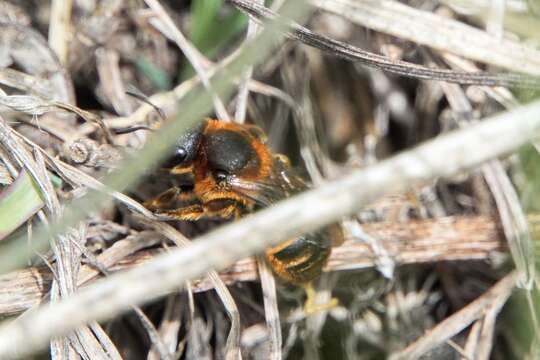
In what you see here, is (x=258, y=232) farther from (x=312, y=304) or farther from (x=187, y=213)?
(x=312, y=304)

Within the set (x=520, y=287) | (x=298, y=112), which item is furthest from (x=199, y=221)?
(x=520, y=287)

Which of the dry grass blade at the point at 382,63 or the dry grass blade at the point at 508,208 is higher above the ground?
the dry grass blade at the point at 382,63

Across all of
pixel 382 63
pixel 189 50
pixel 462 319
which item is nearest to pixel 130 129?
pixel 189 50

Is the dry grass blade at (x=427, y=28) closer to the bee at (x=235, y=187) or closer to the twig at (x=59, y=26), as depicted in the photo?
the bee at (x=235, y=187)

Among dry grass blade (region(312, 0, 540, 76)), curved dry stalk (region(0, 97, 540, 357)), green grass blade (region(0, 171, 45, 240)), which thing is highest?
dry grass blade (region(312, 0, 540, 76))

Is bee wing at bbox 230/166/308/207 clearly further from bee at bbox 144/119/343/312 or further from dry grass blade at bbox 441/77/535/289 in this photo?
dry grass blade at bbox 441/77/535/289

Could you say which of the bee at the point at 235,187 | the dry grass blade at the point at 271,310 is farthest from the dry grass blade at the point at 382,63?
the dry grass blade at the point at 271,310

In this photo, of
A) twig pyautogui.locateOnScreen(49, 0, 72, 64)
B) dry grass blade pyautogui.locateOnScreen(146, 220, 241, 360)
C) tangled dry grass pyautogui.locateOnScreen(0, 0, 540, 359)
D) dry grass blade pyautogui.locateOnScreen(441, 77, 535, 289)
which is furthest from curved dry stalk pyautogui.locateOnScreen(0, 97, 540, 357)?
twig pyautogui.locateOnScreen(49, 0, 72, 64)
